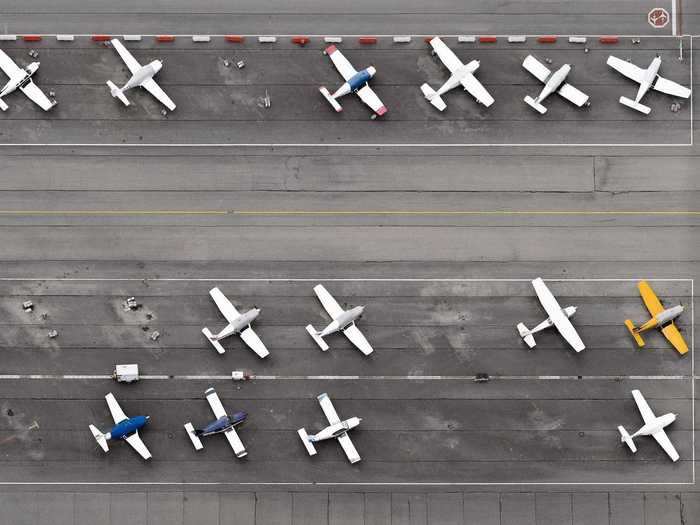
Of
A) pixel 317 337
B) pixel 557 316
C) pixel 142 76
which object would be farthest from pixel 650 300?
pixel 142 76

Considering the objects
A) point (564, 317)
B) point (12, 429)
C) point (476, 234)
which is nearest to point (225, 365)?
point (12, 429)

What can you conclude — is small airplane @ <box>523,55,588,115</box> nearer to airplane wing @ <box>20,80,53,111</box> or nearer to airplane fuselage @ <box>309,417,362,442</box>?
airplane fuselage @ <box>309,417,362,442</box>

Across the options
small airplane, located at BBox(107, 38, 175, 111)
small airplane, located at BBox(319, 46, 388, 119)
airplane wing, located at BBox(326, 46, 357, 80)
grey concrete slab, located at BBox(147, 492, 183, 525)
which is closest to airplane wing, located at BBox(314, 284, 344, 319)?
small airplane, located at BBox(319, 46, 388, 119)

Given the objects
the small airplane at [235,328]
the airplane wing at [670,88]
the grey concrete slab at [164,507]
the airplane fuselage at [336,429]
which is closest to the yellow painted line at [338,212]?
the small airplane at [235,328]

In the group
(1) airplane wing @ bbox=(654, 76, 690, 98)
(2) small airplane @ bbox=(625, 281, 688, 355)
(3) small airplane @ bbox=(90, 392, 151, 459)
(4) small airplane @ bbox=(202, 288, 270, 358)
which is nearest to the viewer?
(3) small airplane @ bbox=(90, 392, 151, 459)

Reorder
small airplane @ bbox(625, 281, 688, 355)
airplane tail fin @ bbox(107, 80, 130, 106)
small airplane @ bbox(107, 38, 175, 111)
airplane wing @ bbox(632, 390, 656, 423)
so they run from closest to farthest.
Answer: airplane wing @ bbox(632, 390, 656, 423), small airplane @ bbox(625, 281, 688, 355), airplane tail fin @ bbox(107, 80, 130, 106), small airplane @ bbox(107, 38, 175, 111)

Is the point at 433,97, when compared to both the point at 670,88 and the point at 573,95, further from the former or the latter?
the point at 670,88

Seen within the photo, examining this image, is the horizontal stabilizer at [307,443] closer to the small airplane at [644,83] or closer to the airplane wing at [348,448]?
the airplane wing at [348,448]

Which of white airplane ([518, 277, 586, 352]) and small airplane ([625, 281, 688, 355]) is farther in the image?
small airplane ([625, 281, 688, 355])
